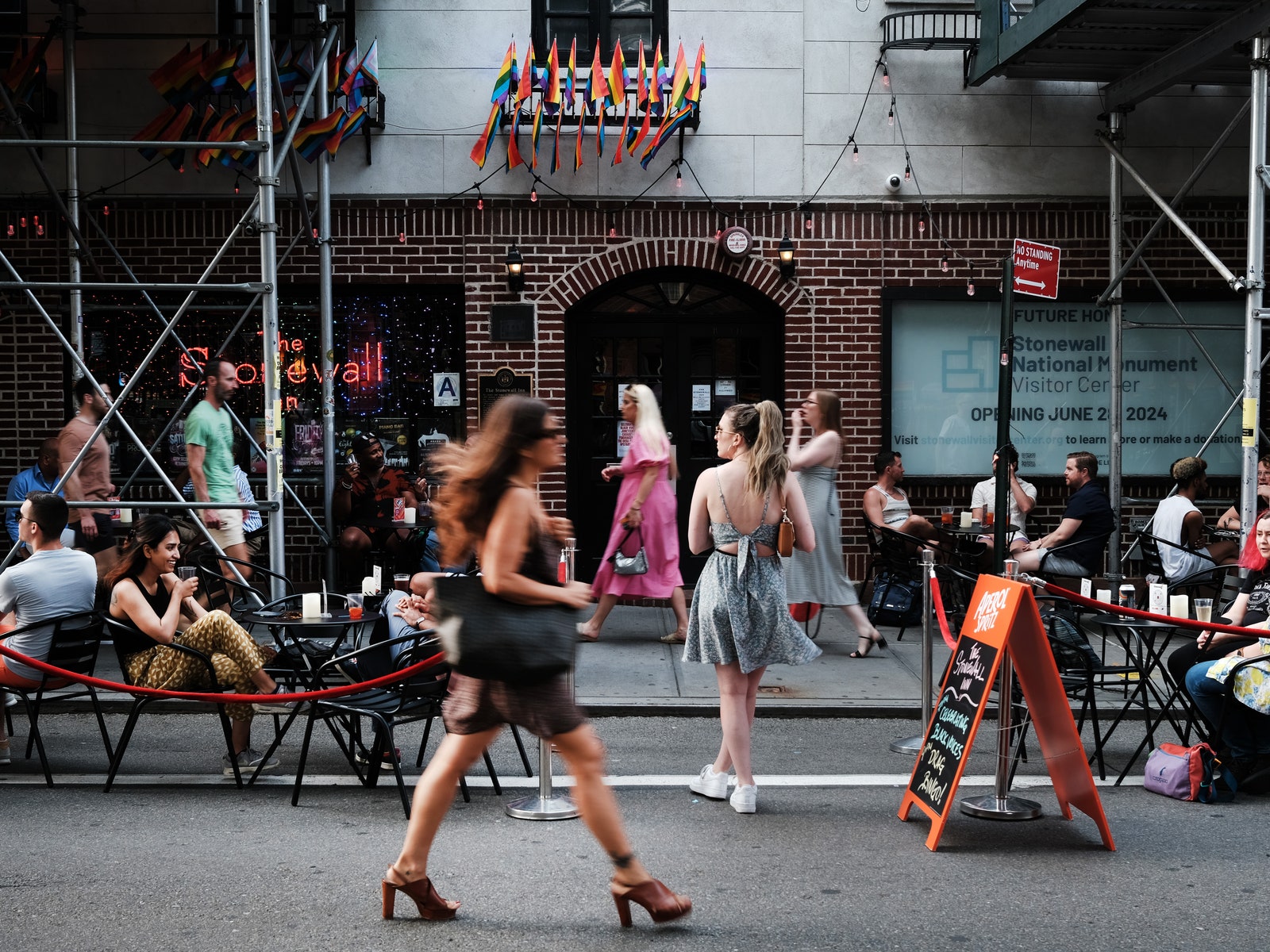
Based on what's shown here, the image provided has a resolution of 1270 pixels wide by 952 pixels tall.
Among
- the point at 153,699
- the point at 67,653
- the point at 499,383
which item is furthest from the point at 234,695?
the point at 499,383

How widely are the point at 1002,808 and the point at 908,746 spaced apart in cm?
125

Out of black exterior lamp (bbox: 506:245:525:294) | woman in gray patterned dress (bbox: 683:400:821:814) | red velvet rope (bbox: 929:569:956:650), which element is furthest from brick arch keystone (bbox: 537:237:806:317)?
woman in gray patterned dress (bbox: 683:400:821:814)

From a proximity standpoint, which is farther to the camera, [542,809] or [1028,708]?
[542,809]

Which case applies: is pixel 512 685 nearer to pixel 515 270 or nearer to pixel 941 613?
pixel 941 613

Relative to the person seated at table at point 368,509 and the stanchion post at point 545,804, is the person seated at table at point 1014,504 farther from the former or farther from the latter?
the stanchion post at point 545,804

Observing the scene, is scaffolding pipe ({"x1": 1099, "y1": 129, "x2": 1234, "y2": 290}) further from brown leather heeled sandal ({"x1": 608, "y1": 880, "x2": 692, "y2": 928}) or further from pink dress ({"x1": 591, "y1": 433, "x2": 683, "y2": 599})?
brown leather heeled sandal ({"x1": 608, "y1": 880, "x2": 692, "y2": 928})

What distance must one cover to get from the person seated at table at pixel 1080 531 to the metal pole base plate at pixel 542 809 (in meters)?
5.27

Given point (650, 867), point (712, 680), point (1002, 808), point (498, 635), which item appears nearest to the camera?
point (498, 635)

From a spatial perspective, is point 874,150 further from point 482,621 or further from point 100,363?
point 482,621

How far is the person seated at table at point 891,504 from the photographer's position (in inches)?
418

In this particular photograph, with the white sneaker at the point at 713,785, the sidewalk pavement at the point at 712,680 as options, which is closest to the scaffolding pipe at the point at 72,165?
the sidewalk pavement at the point at 712,680

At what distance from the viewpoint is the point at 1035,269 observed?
7.45 meters

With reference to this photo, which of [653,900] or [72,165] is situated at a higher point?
[72,165]

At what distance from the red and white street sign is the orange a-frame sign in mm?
2404
